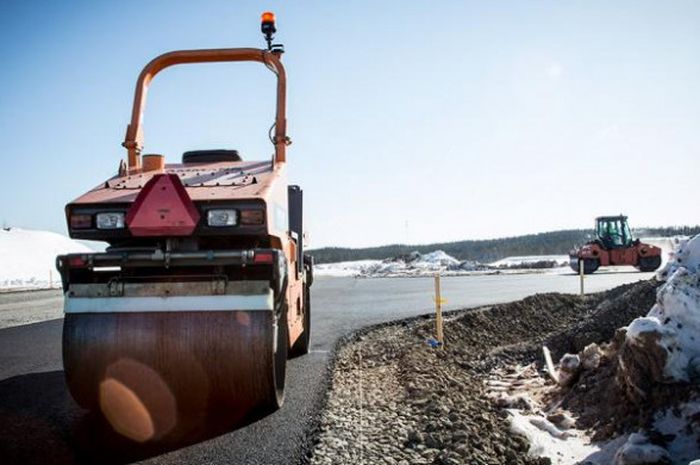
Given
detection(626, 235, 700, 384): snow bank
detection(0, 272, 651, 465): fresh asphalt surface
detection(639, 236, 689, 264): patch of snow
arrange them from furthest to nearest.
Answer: detection(639, 236, 689, 264): patch of snow, detection(626, 235, 700, 384): snow bank, detection(0, 272, 651, 465): fresh asphalt surface

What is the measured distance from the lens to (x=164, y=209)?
3385mm

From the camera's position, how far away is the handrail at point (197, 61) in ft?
15.2

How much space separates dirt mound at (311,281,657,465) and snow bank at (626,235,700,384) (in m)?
1.21

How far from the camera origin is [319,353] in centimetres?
662

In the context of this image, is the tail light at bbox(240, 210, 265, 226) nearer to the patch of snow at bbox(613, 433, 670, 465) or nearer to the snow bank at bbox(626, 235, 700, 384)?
the patch of snow at bbox(613, 433, 670, 465)

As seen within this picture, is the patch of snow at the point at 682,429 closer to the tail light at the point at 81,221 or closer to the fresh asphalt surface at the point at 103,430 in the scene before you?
the fresh asphalt surface at the point at 103,430

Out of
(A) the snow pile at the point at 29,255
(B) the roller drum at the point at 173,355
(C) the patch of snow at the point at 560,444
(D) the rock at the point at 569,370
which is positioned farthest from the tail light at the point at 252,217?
(A) the snow pile at the point at 29,255

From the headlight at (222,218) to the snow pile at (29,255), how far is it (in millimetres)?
34369

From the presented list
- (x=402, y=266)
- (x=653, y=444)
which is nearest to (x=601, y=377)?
(x=653, y=444)

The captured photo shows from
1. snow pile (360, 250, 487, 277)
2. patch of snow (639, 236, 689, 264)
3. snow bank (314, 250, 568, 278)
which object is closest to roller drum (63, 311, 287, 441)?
patch of snow (639, 236, 689, 264)

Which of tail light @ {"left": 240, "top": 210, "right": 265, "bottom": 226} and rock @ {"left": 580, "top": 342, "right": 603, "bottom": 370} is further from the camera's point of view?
rock @ {"left": 580, "top": 342, "right": 603, "bottom": 370}

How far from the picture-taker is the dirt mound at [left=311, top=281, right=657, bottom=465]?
3422 millimetres

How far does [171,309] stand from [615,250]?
2470 cm

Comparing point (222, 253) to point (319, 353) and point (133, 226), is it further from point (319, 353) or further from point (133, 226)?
point (319, 353)
